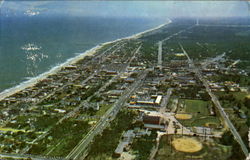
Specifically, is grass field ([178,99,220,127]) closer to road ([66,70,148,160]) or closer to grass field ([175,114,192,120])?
grass field ([175,114,192,120])

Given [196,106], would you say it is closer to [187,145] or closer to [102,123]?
[187,145]

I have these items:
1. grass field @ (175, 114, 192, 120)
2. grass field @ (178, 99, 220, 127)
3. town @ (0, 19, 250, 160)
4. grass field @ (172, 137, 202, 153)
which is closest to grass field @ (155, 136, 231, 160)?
town @ (0, 19, 250, 160)

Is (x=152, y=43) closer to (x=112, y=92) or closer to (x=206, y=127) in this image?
(x=112, y=92)

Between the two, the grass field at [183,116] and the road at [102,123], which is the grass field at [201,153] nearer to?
the grass field at [183,116]

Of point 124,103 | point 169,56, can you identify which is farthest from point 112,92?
point 169,56

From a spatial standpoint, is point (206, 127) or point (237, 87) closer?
point (206, 127)

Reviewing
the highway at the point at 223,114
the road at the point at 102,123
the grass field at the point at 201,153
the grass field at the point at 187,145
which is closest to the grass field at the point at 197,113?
the highway at the point at 223,114
